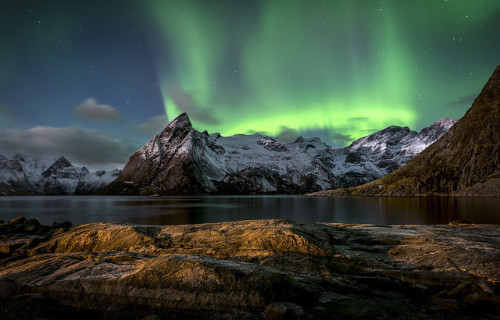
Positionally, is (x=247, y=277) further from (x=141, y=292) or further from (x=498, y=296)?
(x=498, y=296)

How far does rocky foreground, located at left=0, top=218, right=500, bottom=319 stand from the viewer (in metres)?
11.0

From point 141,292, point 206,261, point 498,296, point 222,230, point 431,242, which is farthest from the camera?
point 222,230

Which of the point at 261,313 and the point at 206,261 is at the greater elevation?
the point at 206,261

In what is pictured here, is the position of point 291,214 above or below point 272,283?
below

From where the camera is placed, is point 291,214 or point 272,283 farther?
point 291,214

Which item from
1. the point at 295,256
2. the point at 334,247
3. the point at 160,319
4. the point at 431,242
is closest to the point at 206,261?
the point at 160,319

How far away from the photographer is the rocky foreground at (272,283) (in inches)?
432

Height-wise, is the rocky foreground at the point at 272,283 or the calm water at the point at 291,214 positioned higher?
the rocky foreground at the point at 272,283

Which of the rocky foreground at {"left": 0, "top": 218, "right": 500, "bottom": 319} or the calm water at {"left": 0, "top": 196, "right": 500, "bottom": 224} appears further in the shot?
the calm water at {"left": 0, "top": 196, "right": 500, "bottom": 224}

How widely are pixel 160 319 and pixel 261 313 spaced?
3818 mm

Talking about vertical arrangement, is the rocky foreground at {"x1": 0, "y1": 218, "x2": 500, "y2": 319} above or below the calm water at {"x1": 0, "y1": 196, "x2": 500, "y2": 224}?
above

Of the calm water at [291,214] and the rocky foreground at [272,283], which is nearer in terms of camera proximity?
the rocky foreground at [272,283]

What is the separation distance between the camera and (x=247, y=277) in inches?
498

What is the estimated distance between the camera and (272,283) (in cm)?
1223
